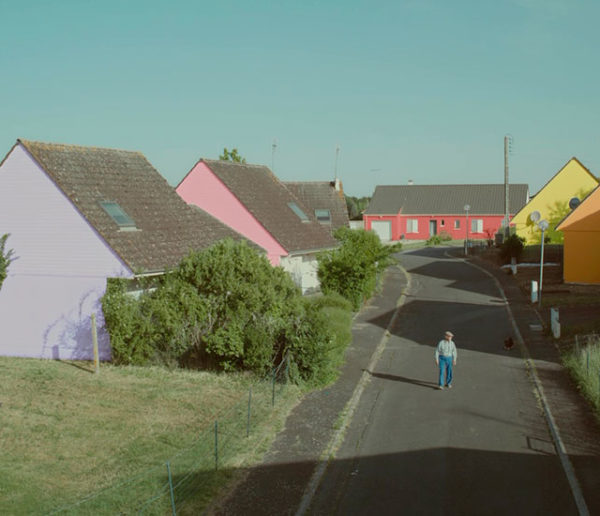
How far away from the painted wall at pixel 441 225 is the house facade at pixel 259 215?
38.5 metres

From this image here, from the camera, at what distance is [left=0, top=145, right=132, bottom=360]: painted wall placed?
2016 cm

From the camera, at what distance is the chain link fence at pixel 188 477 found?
9977mm

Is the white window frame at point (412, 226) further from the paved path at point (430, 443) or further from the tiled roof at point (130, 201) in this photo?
the paved path at point (430, 443)

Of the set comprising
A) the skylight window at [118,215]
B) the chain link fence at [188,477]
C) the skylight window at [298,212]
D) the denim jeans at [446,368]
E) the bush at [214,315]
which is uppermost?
the skylight window at [298,212]

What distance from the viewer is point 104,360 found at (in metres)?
19.9

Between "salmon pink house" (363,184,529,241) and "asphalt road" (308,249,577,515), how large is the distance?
47922 mm

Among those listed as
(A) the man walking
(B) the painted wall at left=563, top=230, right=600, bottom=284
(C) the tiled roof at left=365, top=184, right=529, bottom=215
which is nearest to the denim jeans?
(A) the man walking

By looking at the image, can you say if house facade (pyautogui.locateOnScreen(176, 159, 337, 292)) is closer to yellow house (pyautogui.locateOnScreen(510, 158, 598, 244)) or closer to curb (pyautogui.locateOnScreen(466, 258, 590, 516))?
curb (pyautogui.locateOnScreen(466, 258, 590, 516))

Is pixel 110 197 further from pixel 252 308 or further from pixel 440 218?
pixel 440 218

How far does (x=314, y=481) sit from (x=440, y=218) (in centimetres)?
6145

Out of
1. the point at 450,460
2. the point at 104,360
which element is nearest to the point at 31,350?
the point at 104,360

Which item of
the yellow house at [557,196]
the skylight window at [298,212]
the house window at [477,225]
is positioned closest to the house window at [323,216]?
the skylight window at [298,212]

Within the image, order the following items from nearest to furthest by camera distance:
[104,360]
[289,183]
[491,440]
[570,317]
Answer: [491,440] < [104,360] < [570,317] < [289,183]

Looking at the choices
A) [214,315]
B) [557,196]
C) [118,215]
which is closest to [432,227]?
[557,196]
